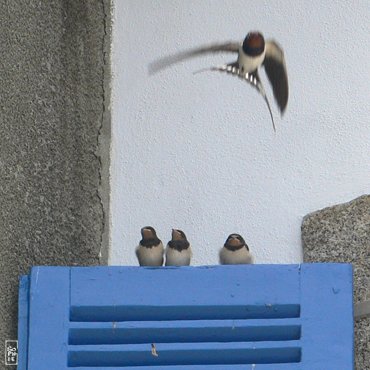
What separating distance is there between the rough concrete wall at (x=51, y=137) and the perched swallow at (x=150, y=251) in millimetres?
190

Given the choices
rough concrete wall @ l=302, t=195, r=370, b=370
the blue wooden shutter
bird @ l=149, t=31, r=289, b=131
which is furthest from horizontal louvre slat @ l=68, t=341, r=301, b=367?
bird @ l=149, t=31, r=289, b=131

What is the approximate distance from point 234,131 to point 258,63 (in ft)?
0.62

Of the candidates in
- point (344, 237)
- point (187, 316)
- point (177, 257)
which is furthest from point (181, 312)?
point (344, 237)

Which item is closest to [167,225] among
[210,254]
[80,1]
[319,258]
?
[210,254]

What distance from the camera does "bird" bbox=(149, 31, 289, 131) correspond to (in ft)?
8.18

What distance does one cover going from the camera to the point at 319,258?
98.9 inches

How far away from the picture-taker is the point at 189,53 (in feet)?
8.89

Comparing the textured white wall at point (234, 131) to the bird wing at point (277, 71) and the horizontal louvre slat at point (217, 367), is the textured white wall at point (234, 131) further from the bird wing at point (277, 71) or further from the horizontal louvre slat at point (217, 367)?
the horizontal louvre slat at point (217, 367)

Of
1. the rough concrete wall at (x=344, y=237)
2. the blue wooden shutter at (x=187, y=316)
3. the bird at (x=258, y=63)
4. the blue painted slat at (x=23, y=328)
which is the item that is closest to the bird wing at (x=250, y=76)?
the bird at (x=258, y=63)

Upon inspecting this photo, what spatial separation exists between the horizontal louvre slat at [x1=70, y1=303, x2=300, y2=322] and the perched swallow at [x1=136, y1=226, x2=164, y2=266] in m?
0.22

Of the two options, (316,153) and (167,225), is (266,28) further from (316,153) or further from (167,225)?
(167,225)

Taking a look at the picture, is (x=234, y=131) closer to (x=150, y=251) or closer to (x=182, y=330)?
(x=150, y=251)

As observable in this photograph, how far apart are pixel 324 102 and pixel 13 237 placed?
2.32 feet

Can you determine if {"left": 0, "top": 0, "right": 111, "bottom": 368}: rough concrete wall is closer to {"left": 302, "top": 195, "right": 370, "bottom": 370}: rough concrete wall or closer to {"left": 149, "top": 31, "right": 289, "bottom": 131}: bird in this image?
{"left": 149, "top": 31, "right": 289, "bottom": 131}: bird
